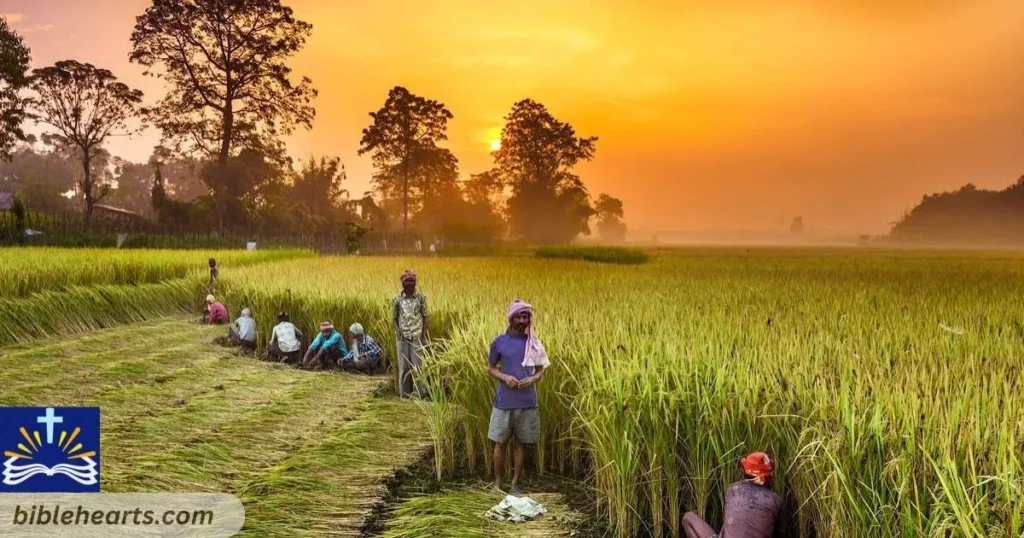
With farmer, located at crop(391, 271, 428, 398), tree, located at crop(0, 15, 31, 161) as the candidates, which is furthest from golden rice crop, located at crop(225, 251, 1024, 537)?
tree, located at crop(0, 15, 31, 161)

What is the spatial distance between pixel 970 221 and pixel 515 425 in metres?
146

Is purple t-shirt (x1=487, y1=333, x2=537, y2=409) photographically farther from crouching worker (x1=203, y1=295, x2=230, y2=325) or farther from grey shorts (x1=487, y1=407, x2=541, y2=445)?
crouching worker (x1=203, y1=295, x2=230, y2=325)

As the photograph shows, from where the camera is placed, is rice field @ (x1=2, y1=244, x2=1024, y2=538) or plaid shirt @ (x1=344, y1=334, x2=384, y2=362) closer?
rice field @ (x1=2, y1=244, x2=1024, y2=538)

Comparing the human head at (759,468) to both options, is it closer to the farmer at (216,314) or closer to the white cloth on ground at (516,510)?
the white cloth on ground at (516,510)

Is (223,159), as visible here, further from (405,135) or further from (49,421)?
(49,421)

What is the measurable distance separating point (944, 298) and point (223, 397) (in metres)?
13.9

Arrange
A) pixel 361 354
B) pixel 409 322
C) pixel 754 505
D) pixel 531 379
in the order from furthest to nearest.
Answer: pixel 361 354 → pixel 409 322 → pixel 531 379 → pixel 754 505

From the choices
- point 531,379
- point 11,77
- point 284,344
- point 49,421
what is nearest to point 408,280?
point 531,379

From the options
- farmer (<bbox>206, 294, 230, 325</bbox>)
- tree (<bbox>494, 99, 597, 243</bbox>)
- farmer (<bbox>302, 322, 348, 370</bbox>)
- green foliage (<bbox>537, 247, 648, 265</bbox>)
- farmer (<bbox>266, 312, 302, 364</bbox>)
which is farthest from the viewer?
tree (<bbox>494, 99, 597, 243</bbox>)

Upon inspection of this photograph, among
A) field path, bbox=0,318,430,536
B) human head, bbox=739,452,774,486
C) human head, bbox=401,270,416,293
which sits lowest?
field path, bbox=0,318,430,536

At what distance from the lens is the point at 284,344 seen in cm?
1131

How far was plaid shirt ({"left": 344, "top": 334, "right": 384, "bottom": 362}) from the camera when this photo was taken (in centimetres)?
1062

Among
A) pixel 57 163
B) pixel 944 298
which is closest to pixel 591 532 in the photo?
pixel 944 298

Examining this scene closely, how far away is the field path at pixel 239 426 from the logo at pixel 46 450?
0.72 metres
